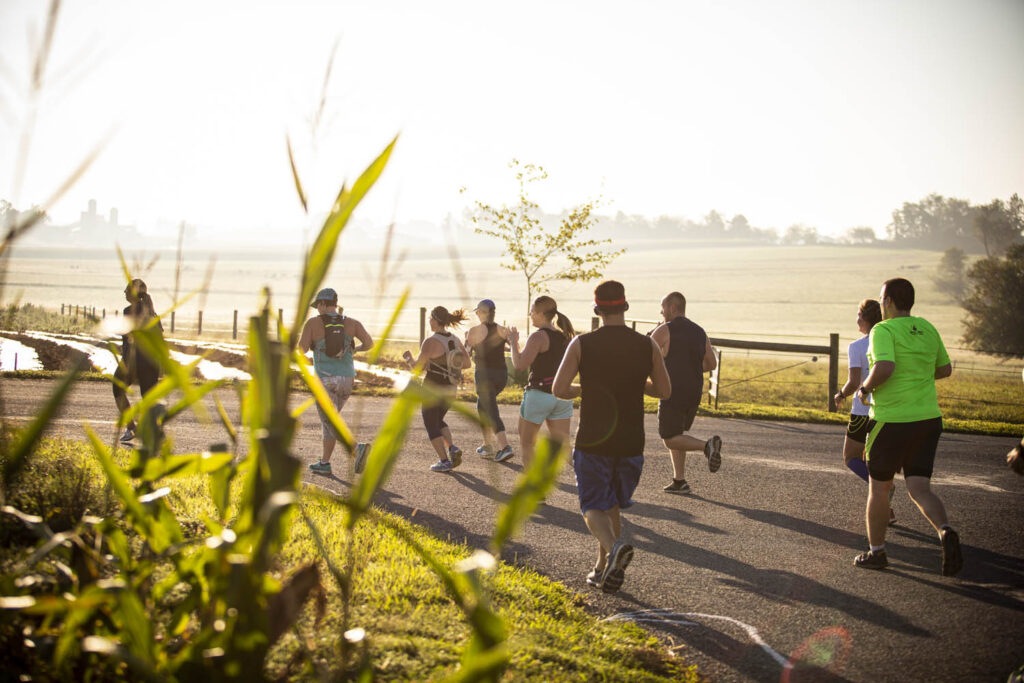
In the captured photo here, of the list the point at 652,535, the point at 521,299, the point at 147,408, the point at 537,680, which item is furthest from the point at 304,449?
the point at 521,299

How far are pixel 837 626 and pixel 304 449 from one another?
661 centimetres

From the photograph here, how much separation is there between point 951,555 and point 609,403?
98.3 inches

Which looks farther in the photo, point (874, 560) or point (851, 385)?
point (851, 385)

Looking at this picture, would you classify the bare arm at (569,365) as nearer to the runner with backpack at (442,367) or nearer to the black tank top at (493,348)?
the black tank top at (493,348)

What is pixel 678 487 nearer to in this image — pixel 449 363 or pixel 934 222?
pixel 449 363

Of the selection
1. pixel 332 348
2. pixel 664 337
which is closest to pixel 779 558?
pixel 664 337

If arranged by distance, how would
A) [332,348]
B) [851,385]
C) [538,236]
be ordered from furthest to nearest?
1. [538,236]
2. [332,348]
3. [851,385]

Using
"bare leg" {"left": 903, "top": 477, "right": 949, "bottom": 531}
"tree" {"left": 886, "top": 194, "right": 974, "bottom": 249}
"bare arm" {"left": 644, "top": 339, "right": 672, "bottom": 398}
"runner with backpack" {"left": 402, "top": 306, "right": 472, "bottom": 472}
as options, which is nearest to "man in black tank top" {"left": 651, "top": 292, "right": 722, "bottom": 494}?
"runner with backpack" {"left": 402, "top": 306, "right": 472, "bottom": 472}

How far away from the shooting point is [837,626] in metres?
4.75

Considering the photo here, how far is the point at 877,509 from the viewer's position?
5684 millimetres

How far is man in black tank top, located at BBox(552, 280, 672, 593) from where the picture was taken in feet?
16.6

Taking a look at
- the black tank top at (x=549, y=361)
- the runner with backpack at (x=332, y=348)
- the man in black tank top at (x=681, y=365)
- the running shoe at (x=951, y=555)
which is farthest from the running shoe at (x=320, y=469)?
the running shoe at (x=951, y=555)

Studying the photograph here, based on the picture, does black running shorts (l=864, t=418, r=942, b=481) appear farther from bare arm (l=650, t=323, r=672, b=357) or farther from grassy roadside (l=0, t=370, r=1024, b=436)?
grassy roadside (l=0, t=370, r=1024, b=436)

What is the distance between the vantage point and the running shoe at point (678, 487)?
8.33 meters
